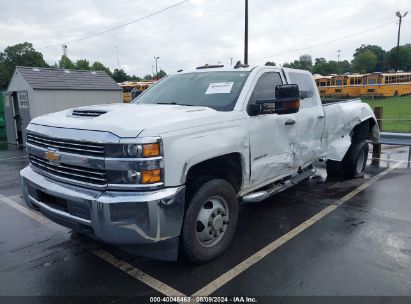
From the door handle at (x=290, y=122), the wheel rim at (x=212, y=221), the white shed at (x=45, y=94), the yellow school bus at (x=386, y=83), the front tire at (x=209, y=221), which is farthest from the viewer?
the yellow school bus at (x=386, y=83)

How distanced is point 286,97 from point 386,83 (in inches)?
1520

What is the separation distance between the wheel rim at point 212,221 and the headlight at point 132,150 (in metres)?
0.86

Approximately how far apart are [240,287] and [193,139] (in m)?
1.37

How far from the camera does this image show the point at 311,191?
20.5ft

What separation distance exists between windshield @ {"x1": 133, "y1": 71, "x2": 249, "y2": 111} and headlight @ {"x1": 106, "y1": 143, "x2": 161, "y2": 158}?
1.23 metres

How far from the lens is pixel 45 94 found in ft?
41.4

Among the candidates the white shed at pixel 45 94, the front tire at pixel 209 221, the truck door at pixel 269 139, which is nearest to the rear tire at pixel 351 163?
the truck door at pixel 269 139

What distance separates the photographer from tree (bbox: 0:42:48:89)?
281 feet

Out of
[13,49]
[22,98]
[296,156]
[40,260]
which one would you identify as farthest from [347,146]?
[13,49]

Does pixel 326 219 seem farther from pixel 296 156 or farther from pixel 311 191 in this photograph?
pixel 311 191

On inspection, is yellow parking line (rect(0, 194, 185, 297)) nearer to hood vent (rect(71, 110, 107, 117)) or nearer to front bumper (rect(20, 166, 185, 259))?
front bumper (rect(20, 166, 185, 259))

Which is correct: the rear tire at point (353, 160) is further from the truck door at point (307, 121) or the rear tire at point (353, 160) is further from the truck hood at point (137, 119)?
the truck hood at point (137, 119)

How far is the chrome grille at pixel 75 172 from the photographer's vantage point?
10.0 ft

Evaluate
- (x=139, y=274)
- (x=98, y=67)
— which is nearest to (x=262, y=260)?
(x=139, y=274)
